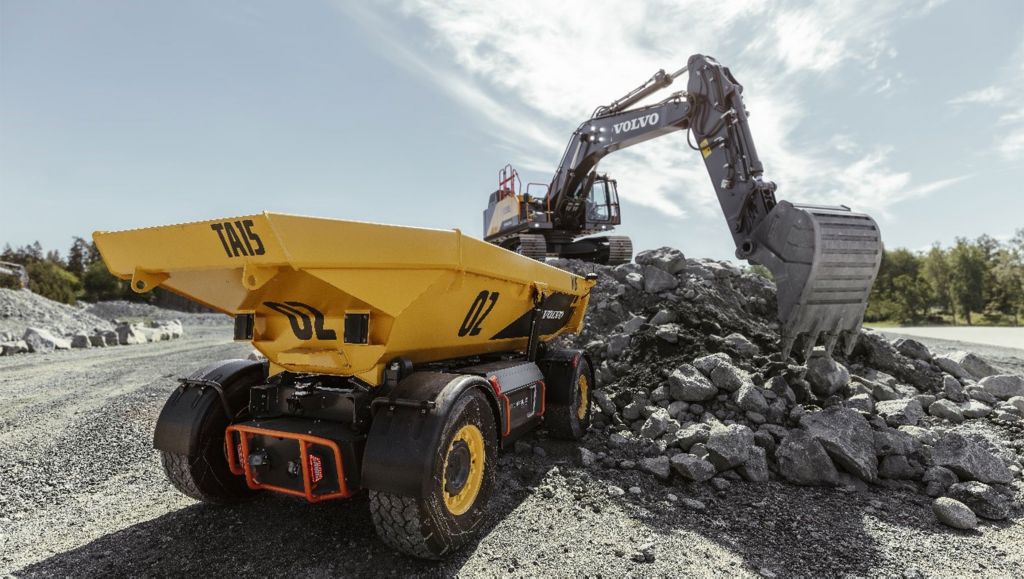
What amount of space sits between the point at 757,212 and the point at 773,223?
1.43 ft

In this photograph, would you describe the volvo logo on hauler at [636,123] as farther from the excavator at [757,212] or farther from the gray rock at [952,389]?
the gray rock at [952,389]

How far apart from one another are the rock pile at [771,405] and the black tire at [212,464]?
269 centimetres

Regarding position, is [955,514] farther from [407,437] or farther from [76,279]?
[76,279]

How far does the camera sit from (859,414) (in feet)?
15.1

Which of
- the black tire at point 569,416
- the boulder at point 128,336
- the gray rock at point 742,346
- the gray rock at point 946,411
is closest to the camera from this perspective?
the black tire at point 569,416

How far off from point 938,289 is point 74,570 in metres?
39.4

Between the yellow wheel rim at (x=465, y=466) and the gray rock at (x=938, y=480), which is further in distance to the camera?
the gray rock at (x=938, y=480)

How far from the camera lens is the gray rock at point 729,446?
13.4 feet

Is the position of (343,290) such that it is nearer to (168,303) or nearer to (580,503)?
(580,503)

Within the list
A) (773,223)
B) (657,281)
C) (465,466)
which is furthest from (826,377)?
(465,466)

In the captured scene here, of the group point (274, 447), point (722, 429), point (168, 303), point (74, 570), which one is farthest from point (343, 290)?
point (168, 303)

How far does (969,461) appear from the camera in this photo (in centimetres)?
403

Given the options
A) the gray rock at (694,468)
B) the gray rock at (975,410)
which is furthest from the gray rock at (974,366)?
the gray rock at (694,468)

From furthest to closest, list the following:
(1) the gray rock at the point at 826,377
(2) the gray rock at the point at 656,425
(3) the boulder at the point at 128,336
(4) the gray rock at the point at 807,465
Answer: (3) the boulder at the point at 128,336 < (1) the gray rock at the point at 826,377 < (2) the gray rock at the point at 656,425 < (4) the gray rock at the point at 807,465
